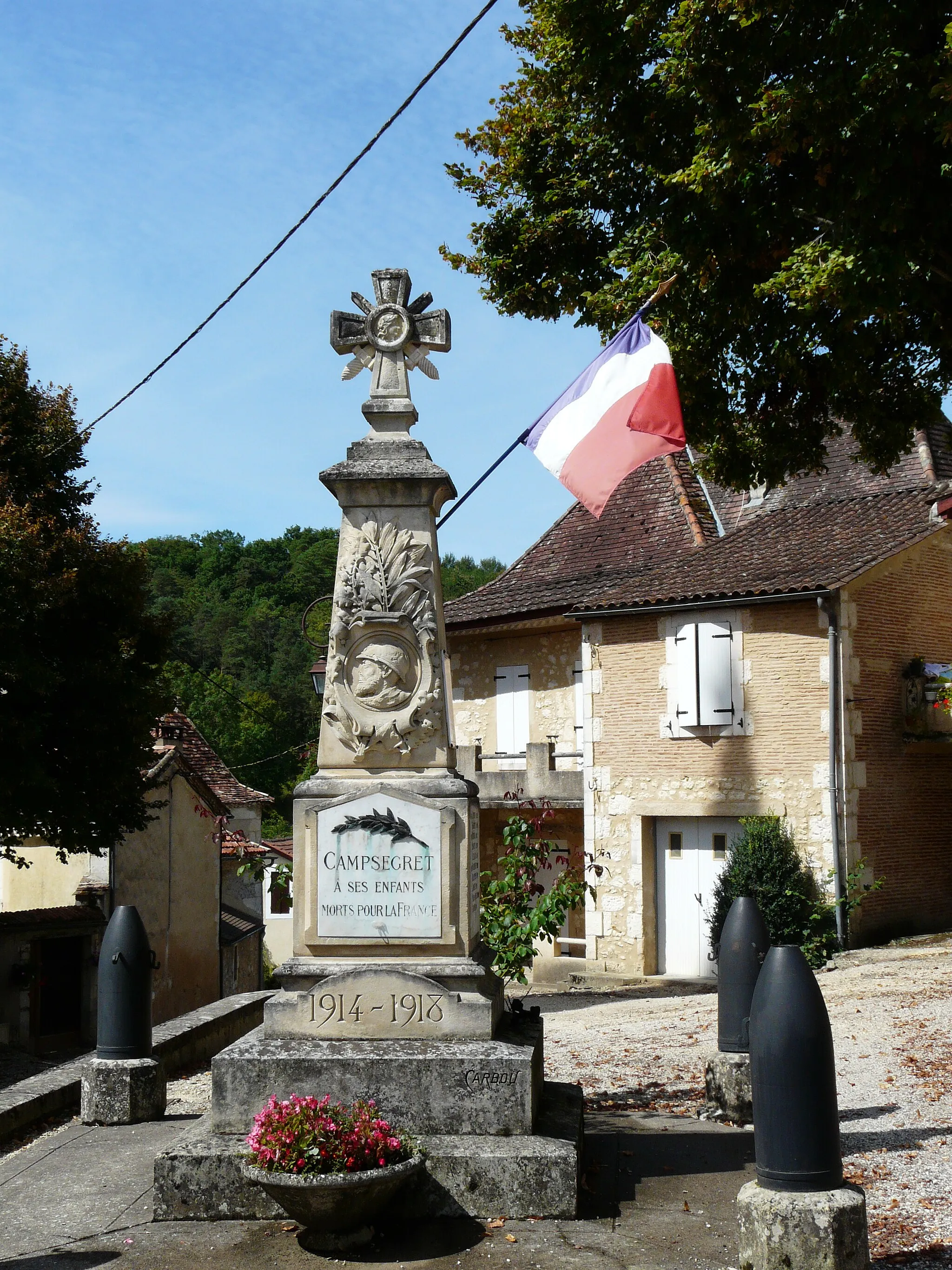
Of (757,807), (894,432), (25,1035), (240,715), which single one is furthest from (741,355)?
(240,715)

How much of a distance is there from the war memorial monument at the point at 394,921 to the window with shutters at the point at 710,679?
40.3 ft

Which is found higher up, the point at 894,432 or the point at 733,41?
the point at 733,41

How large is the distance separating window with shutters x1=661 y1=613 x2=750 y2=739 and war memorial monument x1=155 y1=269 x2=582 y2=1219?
1227 centimetres

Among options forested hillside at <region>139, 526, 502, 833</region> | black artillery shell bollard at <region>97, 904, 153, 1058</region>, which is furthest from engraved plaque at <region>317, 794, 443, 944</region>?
forested hillside at <region>139, 526, 502, 833</region>

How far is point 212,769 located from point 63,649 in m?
12.1

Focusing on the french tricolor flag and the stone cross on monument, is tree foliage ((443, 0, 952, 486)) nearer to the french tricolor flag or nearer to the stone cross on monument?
the french tricolor flag

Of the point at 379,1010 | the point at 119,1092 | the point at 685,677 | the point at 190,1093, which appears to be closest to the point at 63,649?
the point at 190,1093

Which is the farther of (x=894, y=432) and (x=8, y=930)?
(x=8, y=930)

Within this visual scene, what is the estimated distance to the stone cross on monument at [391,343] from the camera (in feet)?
20.2

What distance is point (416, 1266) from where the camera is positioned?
4430 mm

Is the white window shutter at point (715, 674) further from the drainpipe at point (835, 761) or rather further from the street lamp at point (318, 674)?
the street lamp at point (318, 674)

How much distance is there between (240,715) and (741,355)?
185ft

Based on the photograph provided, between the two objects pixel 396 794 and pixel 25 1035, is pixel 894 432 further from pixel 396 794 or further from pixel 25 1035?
pixel 25 1035

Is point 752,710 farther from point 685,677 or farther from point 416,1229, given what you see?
point 416,1229
